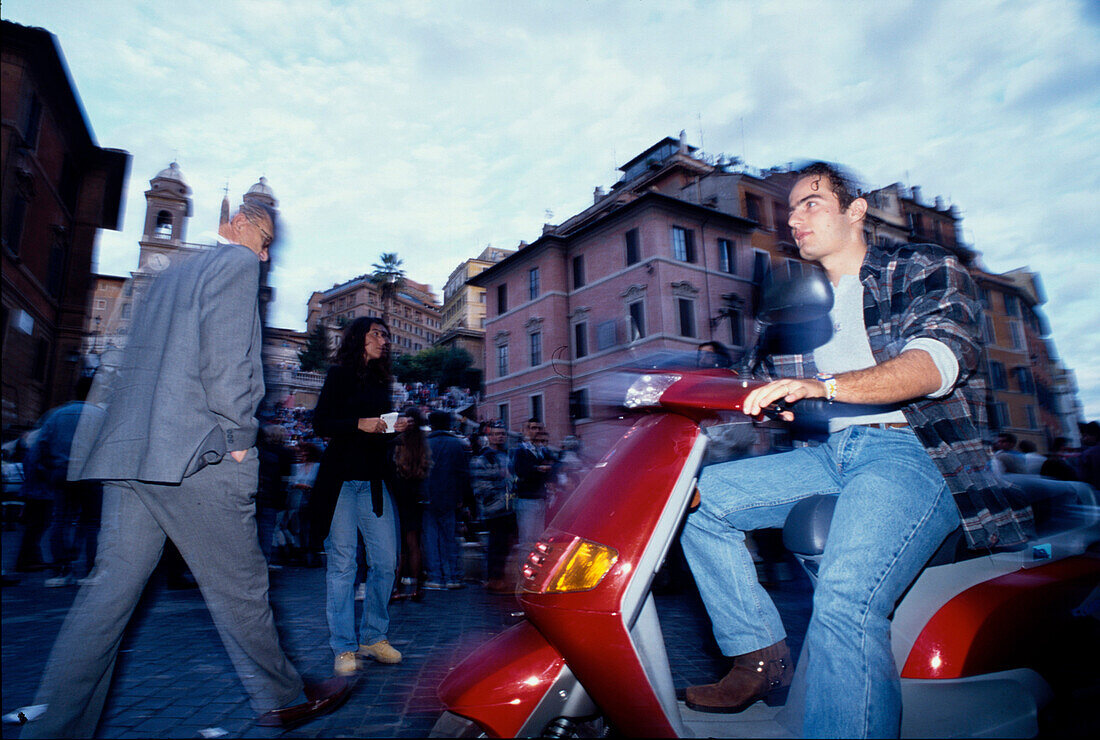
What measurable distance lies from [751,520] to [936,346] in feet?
2.47

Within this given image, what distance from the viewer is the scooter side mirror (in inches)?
Result: 66.7

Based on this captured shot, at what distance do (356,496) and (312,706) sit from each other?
4.23 ft

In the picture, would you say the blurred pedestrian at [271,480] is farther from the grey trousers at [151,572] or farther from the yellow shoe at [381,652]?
the grey trousers at [151,572]

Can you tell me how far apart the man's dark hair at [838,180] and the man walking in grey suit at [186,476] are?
2191mm

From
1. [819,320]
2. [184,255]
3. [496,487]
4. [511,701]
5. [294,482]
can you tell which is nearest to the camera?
[511,701]

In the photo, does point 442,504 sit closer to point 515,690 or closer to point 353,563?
point 353,563

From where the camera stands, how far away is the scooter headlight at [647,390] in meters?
1.77

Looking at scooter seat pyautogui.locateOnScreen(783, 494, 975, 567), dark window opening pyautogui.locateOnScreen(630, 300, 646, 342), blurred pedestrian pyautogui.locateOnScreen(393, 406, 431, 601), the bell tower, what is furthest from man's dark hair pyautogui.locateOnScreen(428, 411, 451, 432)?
the bell tower

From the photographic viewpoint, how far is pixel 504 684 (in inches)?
60.3

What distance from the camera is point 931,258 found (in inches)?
70.9

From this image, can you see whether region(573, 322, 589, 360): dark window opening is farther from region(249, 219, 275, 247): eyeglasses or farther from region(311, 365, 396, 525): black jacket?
region(249, 219, 275, 247): eyeglasses

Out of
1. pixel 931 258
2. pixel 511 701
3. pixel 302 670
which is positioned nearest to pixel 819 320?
pixel 931 258

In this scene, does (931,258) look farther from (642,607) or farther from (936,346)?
(642,607)

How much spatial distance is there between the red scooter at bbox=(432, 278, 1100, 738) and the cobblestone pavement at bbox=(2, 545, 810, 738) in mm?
1294
